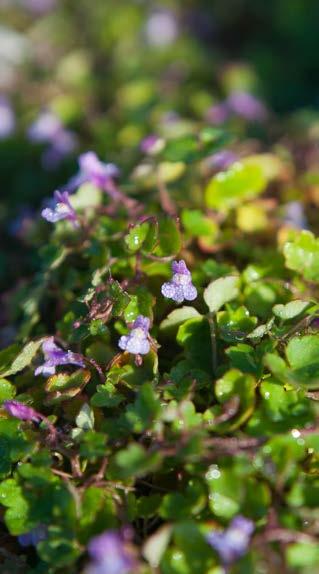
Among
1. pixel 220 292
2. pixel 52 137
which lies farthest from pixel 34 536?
pixel 52 137

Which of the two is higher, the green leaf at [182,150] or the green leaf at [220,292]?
the green leaf at [182,150]

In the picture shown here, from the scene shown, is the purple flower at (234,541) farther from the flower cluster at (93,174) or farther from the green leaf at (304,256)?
the flower cluster at (93,174)

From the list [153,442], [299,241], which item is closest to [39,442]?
[153,442]

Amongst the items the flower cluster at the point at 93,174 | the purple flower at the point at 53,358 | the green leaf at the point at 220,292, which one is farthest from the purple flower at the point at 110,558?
the flower cluster at the point at 93,174

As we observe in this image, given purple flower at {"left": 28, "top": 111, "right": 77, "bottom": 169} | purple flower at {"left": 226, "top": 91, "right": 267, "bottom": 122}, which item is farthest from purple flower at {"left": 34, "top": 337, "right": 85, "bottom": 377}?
purple flower at {"left": 226, "top": 91, "right": 267, "bottom": 122}

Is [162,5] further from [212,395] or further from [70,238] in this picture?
[212,395]
